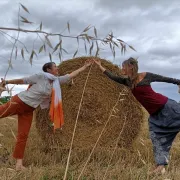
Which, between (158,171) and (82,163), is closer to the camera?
(158,171)

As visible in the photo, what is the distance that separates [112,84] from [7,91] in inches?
187

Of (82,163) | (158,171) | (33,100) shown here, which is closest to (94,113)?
(82,163)

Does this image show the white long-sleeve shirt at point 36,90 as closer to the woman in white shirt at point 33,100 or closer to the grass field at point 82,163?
the woman in white shirt at point 33,100

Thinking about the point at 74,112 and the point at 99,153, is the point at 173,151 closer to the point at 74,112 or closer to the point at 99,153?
the point at 99,153

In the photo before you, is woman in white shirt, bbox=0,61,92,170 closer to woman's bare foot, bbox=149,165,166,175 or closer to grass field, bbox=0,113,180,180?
grass field, bbox=0,113,180,180

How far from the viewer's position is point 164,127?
14.4ft

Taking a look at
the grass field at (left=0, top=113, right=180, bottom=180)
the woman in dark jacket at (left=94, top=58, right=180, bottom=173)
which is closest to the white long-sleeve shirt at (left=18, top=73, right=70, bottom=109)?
the grass field at (left=0, top=113, right=180, bottom=180)

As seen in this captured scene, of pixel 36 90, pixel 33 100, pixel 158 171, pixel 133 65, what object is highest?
pixel 133 65

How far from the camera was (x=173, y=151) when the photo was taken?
5578 mm

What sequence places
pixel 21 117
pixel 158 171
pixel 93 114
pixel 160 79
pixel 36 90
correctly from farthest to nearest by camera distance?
pixel 93 114
pixel 21 117
pixel 36 90
pixel 160 79
pixel 158 171

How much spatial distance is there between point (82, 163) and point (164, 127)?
3.68 ft

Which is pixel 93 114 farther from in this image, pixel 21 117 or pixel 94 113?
pixel 21 117

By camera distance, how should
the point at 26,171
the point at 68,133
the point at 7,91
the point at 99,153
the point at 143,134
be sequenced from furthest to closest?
the point at 143,134 < the point at 68,133 < the point at 99,153 < the point at 26,171 < the point at 7,91

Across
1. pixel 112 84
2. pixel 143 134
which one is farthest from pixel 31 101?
pixel 143 134
